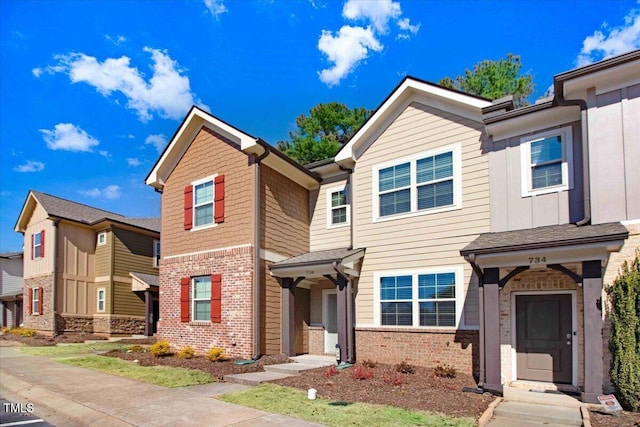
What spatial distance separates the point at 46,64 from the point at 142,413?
18394mm

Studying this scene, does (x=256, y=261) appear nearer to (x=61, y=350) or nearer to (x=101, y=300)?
(x=61, y=350)

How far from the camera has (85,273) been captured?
25734 mm

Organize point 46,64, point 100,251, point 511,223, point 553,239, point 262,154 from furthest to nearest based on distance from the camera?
point 100,251 < point 46,64 < point 262,154 < point 511,223 < point 553,239

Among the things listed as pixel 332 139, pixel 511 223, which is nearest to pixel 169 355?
pixel 511 223

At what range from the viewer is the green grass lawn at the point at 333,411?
734 cm

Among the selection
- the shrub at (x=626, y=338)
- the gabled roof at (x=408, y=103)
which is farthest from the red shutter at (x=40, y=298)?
the shrub at (x=626, y=338)

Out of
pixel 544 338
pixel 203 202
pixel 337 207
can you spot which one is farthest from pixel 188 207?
pixel 544 338

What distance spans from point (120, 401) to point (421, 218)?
8251 mm

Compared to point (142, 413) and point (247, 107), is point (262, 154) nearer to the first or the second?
point (142, 413)

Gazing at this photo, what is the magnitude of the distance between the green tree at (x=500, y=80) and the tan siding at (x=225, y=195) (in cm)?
1772

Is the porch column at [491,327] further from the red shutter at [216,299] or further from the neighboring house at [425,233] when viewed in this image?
the red shutter at [216,299]

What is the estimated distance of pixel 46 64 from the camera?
809 inches

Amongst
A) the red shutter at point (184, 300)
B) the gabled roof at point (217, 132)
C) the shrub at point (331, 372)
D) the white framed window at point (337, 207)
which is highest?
the gabled roof at point (217, 132)

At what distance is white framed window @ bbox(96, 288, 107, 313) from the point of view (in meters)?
25.2
